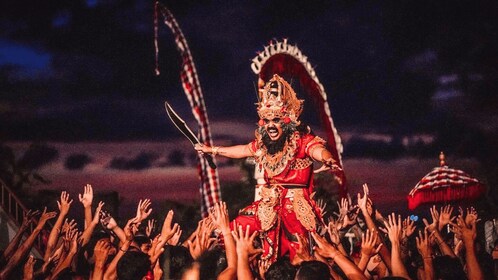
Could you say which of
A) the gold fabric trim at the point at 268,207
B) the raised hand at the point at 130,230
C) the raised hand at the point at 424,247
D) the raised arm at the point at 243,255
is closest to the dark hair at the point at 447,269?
the raised hand at the point at 424,247

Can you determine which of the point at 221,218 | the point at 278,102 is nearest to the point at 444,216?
the point at 221,218

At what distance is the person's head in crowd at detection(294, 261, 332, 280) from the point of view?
2281mm

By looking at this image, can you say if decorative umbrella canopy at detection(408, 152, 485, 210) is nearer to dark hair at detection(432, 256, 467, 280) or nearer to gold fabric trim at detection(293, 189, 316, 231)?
gold fabric trim at detection(293, 189, 316, 231)

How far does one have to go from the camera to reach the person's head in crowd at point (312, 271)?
7.48ft

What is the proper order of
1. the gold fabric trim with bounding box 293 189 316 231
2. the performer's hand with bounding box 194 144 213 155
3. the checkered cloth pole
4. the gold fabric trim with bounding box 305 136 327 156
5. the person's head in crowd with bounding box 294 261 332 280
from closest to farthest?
1. the person's head in crowd with bounding box 294 261 332 280
2. the gold fabric trim with bounding box 293 189 316 231
3. the gold fabric trim with bounding box 305 136 327 156
4. the performer's hand with bounding box 194 144 213 155
5. the checkered cloth pole

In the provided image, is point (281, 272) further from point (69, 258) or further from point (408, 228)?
point (408, 228)

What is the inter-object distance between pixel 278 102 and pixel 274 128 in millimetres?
180

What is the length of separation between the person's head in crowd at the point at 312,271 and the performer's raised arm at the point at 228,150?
8.54 ft

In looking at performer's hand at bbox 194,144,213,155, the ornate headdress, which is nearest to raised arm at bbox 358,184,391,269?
A: the ornate headdress

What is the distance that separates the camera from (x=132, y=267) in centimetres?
265

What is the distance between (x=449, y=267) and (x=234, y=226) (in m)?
1.78

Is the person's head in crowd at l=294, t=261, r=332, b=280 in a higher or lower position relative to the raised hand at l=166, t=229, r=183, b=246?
lower

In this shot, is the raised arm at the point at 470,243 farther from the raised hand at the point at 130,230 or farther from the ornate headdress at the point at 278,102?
the ornate headdress at the point at 278,102

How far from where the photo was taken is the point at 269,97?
475cm
